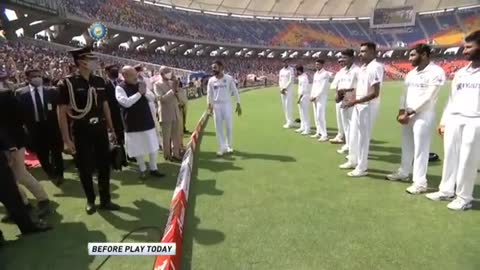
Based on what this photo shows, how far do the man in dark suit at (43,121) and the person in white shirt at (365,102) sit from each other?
5.16 m

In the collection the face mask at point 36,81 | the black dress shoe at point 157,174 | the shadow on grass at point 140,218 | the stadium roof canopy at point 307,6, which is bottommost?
the shadow on grass at point 140,218

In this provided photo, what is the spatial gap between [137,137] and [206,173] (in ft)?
4.69

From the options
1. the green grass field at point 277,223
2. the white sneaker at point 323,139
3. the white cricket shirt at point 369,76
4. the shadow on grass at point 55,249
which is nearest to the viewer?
the green grass field at point 277,223

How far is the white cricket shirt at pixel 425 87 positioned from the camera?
17.0 feet

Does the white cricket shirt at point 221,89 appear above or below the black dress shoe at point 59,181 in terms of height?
above

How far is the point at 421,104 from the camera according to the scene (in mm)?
5289

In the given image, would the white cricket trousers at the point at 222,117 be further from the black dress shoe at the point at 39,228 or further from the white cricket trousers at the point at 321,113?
the black dress shoe at the point at 39,228

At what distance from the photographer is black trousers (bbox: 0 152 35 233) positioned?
13.8ft

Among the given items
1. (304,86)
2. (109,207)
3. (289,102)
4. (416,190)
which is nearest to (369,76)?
(416,190)

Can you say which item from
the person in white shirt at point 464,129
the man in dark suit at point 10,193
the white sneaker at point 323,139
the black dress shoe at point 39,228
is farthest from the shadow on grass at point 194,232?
the white sneaker at point 323,139

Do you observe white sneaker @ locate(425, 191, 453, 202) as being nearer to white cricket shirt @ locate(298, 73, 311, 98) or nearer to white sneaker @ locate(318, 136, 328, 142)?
white sneaker @ locate(318, 136, 328, 142)

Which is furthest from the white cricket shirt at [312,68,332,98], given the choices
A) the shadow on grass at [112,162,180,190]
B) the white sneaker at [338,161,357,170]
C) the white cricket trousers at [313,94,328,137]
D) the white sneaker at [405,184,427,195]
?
the white sneaker at [405,184,427,195]

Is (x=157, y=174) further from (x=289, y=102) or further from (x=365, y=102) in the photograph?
(x=289, y=102)

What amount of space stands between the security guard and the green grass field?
712mm
